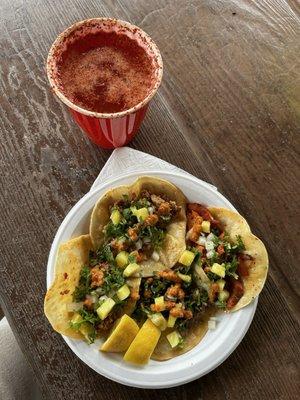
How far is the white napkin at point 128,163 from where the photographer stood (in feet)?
4.36

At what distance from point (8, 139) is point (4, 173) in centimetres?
9

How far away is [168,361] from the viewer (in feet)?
3.83

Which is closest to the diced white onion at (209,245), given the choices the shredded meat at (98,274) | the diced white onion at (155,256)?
the diced white onion at (155,256)

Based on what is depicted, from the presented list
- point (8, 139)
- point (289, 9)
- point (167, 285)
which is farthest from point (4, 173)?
point (289, 9)

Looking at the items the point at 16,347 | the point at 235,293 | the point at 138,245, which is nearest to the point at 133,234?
the point at 138,245

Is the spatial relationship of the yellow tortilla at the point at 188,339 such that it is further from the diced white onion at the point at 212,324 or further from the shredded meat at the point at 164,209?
the shredded meat at the point at 164,209

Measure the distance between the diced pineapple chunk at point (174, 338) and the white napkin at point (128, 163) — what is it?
1.19ft

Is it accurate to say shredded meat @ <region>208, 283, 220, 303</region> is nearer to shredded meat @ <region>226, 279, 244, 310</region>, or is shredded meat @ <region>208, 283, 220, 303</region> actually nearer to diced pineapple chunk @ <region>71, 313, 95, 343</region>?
shredded meat @ <region>226, 279, 244, 310</region>

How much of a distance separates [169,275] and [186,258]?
0.16 feet

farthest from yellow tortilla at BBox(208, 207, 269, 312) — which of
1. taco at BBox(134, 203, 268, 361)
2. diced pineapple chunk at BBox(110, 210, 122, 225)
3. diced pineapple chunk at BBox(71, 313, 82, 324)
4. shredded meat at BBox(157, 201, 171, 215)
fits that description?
diced pineapple chunk at BBox(71, 313, 82, 324)

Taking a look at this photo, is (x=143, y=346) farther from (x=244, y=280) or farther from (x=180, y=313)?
(x=244, y=280)

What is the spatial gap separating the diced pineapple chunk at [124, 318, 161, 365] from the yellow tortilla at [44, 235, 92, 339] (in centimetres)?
11

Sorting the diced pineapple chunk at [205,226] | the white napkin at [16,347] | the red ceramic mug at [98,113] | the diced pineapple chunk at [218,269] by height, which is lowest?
the white napkin at [16,347]

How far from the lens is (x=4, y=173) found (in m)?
1.36
